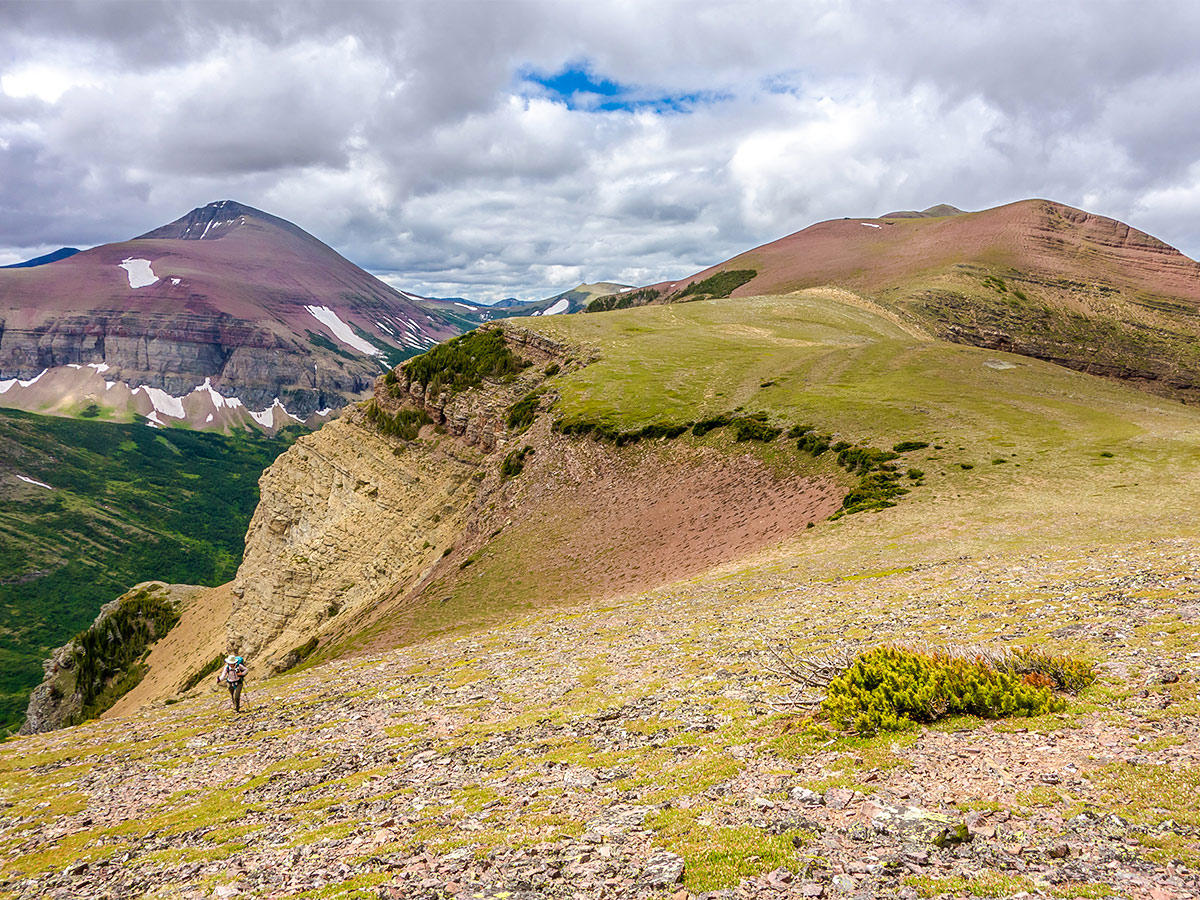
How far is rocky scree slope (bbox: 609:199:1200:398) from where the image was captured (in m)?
122

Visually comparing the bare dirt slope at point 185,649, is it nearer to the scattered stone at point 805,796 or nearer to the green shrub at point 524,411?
the green shrub at point 524,411

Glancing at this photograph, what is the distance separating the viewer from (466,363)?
81.7 metres

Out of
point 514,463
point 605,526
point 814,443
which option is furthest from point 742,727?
point 514,463

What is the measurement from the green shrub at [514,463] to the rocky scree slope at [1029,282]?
9005 centimetres

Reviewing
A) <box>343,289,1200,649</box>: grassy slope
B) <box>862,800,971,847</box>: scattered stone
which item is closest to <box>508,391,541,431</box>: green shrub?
<box>343,289,1200,649</box>: grassy slope

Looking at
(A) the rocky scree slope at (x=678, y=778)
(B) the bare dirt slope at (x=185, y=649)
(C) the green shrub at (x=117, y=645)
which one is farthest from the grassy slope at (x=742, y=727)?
(C) the green shrub at (x=117, y=645)

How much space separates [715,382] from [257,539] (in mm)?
69093

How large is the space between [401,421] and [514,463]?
26.3 metres

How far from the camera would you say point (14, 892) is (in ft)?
44.3

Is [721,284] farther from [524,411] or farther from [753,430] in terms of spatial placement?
[753,430]

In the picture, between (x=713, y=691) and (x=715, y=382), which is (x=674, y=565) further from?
(x=715, y=382)

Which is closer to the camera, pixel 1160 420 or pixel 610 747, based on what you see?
pixel 610 747

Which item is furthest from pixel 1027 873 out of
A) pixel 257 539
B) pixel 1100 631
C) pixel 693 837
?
pixel 257 539

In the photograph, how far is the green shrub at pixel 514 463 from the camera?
6222cm
